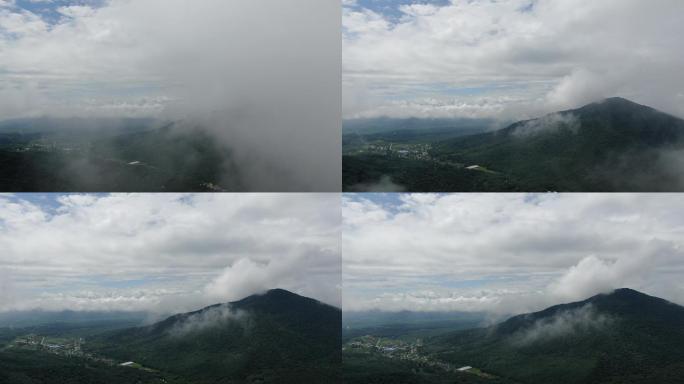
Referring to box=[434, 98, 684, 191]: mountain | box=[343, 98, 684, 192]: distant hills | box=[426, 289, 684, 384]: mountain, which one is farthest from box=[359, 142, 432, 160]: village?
box=[426, 289, 684, 384]: mountain

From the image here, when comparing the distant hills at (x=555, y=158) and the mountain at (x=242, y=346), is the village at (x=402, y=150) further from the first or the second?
the mountain at (x=242, y=346)

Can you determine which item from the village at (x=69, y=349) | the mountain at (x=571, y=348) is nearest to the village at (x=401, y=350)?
the mountain at (x=571, y=348)

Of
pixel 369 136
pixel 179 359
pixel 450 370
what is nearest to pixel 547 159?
pixel 369 136

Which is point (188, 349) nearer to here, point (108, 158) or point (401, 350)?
point (108, 158)

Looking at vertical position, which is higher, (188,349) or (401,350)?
(188,349)

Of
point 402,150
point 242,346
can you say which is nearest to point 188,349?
point 242,346

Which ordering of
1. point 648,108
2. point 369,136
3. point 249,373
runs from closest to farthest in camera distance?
point 369,136, point 648,108, point 249,373

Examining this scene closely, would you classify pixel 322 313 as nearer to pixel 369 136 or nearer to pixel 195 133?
pixel 369 136
